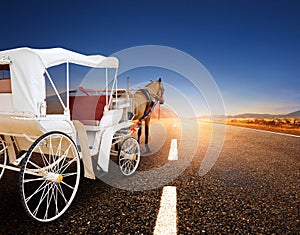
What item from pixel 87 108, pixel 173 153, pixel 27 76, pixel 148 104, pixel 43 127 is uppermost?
pixel 27 76

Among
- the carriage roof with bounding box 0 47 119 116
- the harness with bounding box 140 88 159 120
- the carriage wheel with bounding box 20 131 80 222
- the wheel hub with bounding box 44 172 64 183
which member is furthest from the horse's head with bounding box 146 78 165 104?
the wheel hub with bounding box 44 172 64 183

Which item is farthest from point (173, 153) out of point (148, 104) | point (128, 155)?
point (128, 155)

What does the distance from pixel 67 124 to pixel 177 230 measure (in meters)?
2.02

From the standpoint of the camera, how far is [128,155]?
457cm

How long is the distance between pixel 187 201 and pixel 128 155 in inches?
63.2

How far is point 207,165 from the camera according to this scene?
17.8ft

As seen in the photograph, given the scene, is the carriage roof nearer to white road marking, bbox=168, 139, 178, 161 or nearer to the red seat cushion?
the red seat cushion

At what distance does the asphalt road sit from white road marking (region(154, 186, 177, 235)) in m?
0.06

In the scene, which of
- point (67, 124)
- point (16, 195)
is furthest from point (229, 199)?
point (16, 195)

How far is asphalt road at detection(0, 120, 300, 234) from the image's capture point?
2715mm

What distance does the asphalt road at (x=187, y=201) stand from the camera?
8.91 feet

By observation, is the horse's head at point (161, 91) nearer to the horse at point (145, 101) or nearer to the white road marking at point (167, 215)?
the horse at point (145, 101)

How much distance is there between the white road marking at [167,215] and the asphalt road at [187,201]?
6 centimetres

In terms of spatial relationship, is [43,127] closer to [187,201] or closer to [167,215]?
[167,215]
